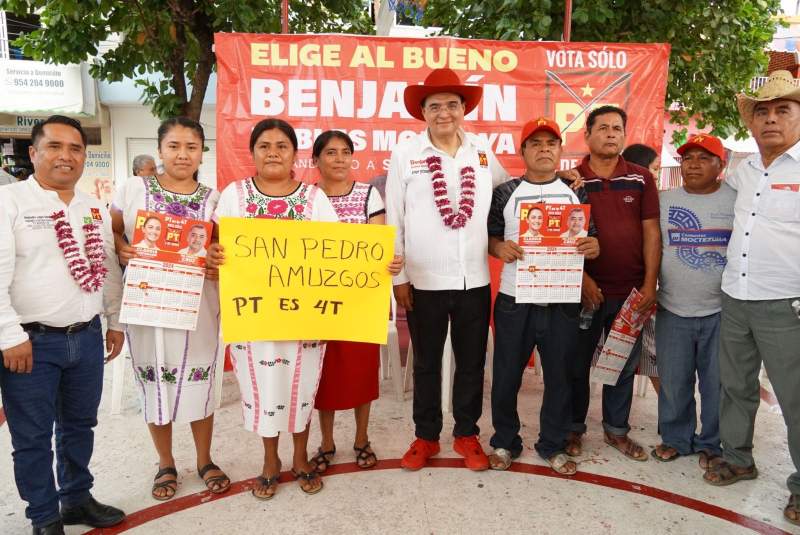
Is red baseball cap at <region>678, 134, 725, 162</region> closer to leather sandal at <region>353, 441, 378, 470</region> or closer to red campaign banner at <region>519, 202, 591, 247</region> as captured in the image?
red campaign banner at <region>519, 202, 591, 247</region>

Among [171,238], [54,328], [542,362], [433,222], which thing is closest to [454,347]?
[542,362]

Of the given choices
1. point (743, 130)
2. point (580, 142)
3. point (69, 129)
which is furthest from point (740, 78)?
point (69, 129)

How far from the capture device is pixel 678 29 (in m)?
6.28

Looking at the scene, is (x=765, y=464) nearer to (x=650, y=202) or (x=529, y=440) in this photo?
(x=529, y=440)

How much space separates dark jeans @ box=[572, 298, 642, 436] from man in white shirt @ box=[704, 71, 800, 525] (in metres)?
0.52

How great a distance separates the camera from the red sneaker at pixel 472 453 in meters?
2.96

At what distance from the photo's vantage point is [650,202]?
9.81 ft

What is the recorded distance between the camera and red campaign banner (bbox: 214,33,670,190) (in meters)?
4.26

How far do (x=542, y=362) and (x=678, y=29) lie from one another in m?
5.25

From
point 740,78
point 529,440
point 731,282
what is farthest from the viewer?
point 740,78

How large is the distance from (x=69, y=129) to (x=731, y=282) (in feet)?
10.4

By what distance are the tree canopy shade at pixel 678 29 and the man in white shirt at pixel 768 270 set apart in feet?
10.0

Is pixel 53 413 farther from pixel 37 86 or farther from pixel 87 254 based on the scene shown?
pixel 37 86

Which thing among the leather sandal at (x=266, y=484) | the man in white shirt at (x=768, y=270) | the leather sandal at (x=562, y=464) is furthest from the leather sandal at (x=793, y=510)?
the leather sandal at (x=266, y=484)
